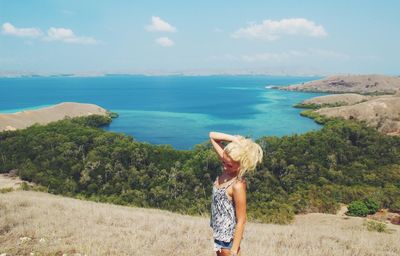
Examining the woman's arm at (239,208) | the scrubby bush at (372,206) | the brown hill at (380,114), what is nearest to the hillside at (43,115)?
the brown hill at (380,114)

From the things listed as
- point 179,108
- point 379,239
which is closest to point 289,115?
point 179,108

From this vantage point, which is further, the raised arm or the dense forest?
the dense forest

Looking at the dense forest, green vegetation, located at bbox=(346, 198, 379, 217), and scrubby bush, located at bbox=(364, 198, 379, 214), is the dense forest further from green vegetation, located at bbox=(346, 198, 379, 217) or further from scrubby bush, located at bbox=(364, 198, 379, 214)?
green vegetation, located at bbox=(346, 198, 379, 217)

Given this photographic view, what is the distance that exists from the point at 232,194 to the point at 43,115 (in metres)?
106

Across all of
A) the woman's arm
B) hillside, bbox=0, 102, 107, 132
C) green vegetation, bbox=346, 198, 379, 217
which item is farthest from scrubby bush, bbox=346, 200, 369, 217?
hillside, bbox=0, 102, 107, 132

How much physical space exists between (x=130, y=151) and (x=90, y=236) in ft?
136

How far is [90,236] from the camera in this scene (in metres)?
9.93

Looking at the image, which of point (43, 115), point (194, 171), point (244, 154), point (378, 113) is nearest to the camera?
point (244, 154)

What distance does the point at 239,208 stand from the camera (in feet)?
16.3

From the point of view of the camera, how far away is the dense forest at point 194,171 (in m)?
38.3

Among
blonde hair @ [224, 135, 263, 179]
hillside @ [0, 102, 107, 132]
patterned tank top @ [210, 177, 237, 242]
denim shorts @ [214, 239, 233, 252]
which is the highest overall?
blonde hair @ [224, 135, 263, 179]

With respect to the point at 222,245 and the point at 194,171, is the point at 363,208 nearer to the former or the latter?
the point at 194,171

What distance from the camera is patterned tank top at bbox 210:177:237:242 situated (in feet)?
17.0

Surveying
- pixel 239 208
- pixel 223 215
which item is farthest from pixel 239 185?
pixel 223 215
